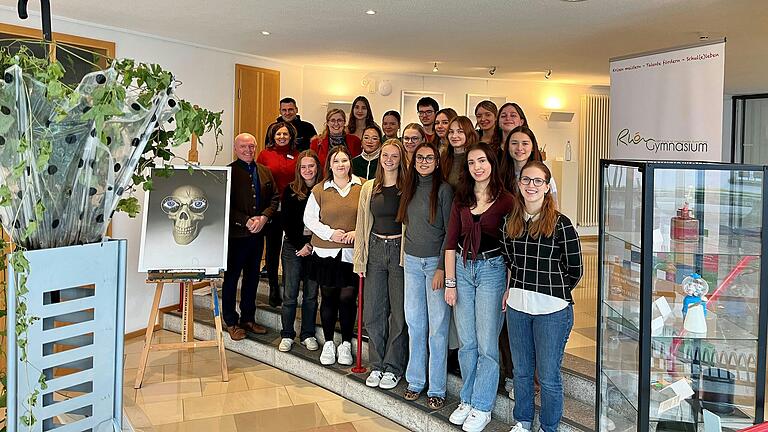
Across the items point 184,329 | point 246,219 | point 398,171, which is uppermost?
point 398,171

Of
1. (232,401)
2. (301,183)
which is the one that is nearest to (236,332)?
(232,401)

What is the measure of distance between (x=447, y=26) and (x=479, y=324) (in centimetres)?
262

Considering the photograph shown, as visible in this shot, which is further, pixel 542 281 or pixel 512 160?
pixel 512 160

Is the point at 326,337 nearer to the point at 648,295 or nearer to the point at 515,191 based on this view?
the point at 515,191

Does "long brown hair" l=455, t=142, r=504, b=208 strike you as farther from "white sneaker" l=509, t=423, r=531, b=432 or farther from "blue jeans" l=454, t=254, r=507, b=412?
"white sneaker" l=509, t=423, r=531, b=432

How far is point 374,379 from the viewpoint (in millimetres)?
4102

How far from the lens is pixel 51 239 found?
121 centimetres

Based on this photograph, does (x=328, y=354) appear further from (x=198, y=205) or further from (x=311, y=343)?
(x=198, y=205)

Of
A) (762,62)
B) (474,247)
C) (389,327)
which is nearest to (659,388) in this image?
(474,247)

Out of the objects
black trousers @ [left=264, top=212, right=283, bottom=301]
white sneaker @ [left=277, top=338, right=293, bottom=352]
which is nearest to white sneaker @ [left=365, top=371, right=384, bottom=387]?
white sneaker @ [left=277, top=338, right=293, bottom=352]

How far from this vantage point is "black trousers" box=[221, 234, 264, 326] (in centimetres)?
495

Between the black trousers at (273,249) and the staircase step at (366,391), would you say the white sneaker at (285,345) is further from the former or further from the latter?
the black trousers at (273,249)

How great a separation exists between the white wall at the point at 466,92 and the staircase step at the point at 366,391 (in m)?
3.33

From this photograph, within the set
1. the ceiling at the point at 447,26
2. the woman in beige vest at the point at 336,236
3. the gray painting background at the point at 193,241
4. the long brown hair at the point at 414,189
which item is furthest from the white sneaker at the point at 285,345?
the ceiling at the point at 447,26
